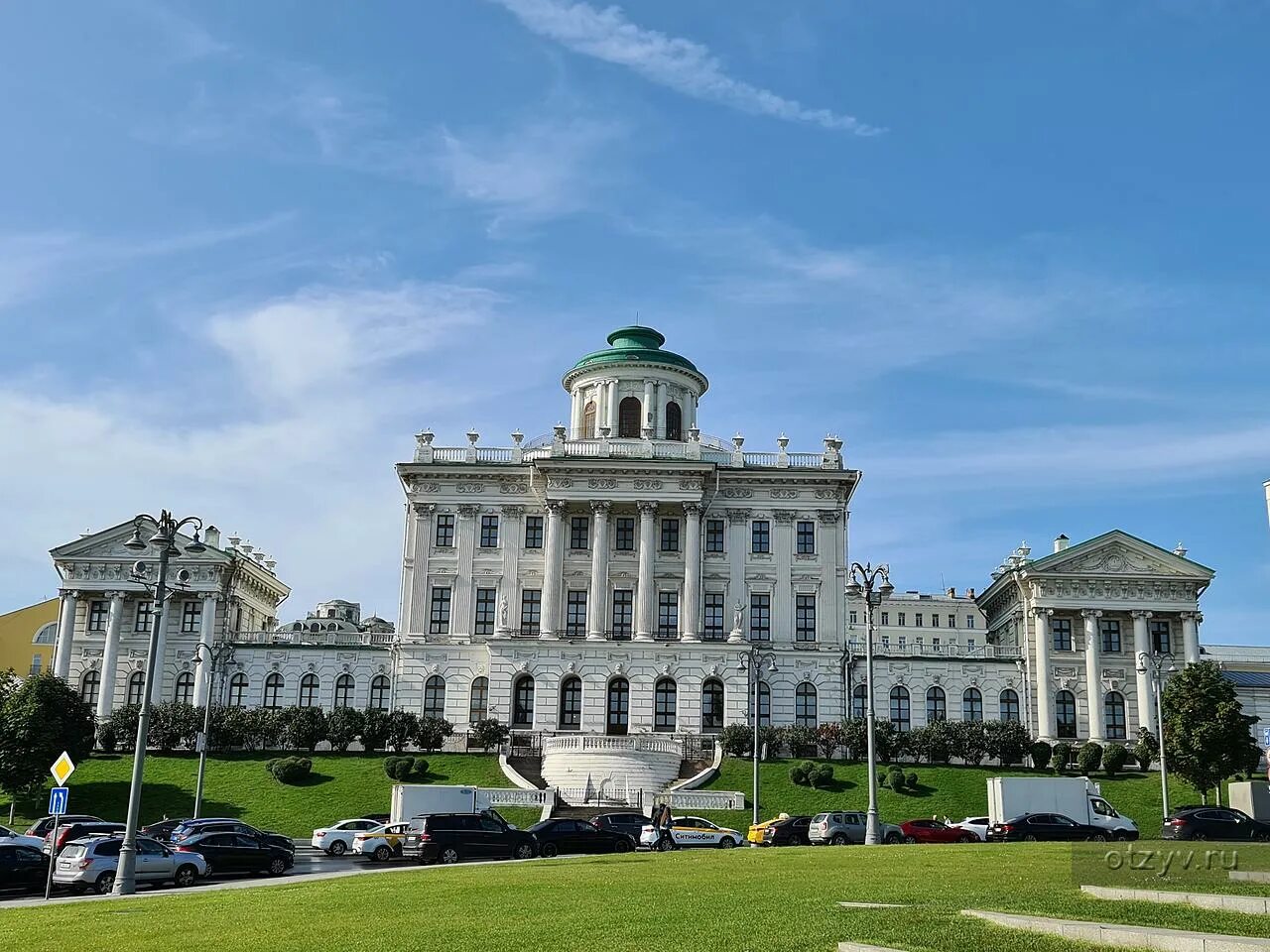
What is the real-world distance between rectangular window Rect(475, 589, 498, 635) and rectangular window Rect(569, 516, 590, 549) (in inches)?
205

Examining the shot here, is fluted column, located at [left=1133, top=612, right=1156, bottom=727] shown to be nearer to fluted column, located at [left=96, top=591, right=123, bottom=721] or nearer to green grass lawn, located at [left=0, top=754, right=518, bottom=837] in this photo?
green grass lawn, located at [left=0, top=754, right=518, bottom=837]

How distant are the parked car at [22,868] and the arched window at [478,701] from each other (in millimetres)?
39488

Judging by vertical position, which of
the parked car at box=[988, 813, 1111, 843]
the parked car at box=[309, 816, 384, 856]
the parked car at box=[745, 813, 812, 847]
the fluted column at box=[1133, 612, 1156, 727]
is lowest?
the parked car at box=[309, 816, 384, 856]

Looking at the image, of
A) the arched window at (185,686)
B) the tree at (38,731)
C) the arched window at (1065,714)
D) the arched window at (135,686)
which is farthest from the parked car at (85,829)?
the arched window at (1065,714)

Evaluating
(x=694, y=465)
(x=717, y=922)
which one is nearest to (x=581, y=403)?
(x=694, y=465)

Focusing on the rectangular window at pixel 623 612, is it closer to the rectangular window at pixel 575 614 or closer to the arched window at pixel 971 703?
the rectangular window at pixel 575 614

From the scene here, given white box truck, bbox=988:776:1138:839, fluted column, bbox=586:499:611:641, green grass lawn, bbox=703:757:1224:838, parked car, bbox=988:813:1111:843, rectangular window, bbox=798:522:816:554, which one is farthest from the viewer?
rectangular window, bbox=798:522:816:554

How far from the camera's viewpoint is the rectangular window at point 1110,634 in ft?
240

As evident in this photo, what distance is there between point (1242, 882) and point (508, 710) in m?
52.9

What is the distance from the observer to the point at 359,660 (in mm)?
74375

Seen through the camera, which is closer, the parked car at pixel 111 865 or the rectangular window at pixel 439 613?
the parked car at pixel 111 865

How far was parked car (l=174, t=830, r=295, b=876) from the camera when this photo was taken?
113 feet

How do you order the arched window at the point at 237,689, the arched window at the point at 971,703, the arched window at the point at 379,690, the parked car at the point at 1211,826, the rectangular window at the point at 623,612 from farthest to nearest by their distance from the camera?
the arched window at the point at 237,689 < the arched window at the point at 379,690 < the arched window at the point at 971,703 < the rectangular window at the point at 623,612 < the parked car at the point at 1211,826

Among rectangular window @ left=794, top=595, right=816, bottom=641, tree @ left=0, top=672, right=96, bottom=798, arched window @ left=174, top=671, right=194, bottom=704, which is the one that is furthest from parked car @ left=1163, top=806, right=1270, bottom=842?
arched window @ left=174, top=671, right=194, bottom=704
